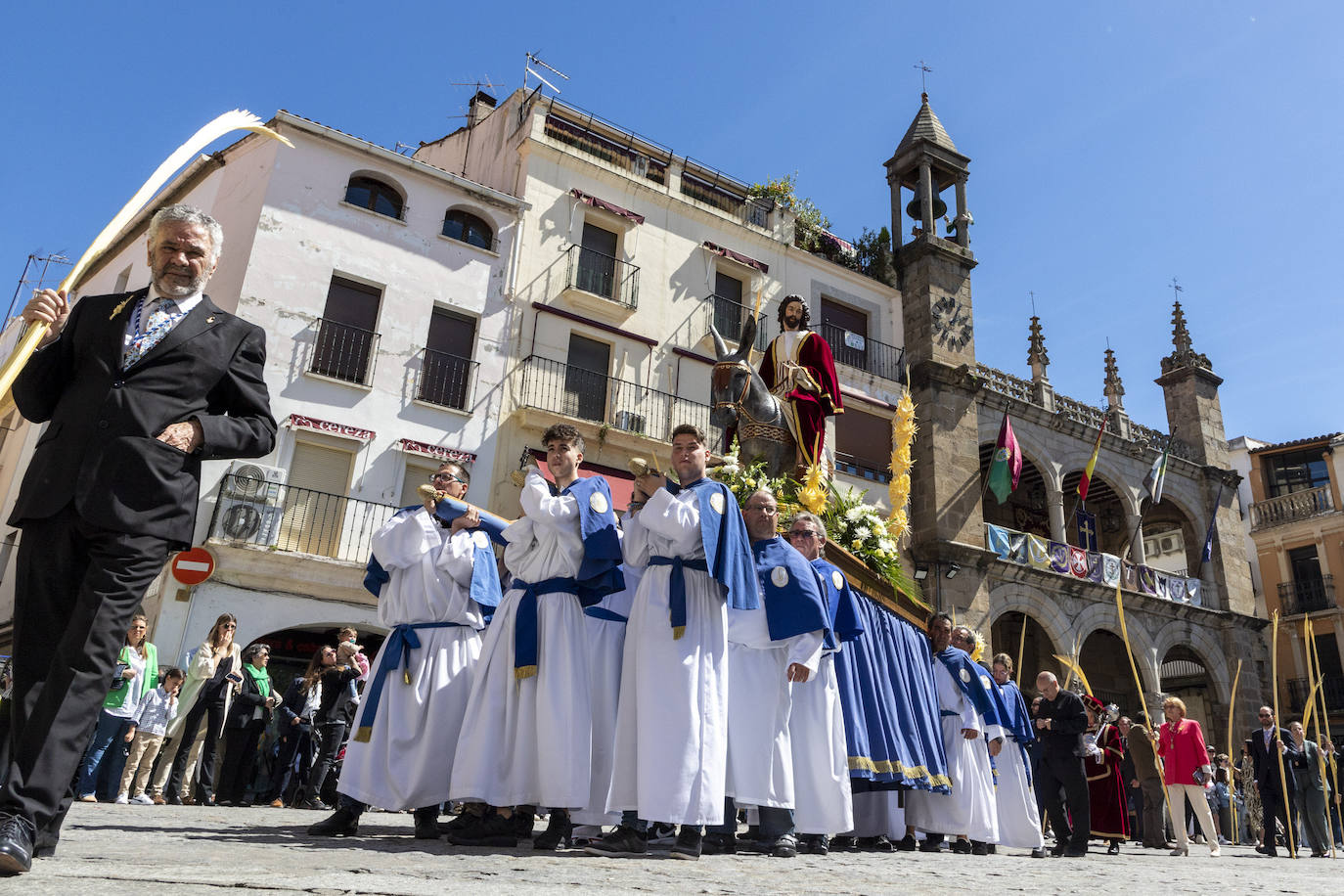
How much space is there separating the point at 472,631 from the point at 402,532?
70cm

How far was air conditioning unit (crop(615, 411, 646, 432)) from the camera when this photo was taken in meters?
19.8

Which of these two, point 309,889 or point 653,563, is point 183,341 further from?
point 653,563

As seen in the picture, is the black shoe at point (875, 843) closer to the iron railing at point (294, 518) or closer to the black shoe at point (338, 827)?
the black shoe at point (338, 827)

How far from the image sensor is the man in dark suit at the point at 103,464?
2.90 meters

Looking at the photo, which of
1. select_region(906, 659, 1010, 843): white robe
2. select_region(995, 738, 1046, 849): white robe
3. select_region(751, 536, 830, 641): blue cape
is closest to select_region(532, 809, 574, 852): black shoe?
select_region(751, 536, 830, 641): blue cape

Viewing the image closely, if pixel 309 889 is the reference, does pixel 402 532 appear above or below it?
above

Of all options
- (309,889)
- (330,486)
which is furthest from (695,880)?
(330,486)

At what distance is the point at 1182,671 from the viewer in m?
28.8

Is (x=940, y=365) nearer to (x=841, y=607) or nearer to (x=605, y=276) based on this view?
(x=605, y=276)

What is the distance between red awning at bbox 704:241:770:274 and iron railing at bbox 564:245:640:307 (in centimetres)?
213

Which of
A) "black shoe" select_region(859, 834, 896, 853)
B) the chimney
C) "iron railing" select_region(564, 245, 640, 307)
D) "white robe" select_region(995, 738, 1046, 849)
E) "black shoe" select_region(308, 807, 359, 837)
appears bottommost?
"black shoe" select_region(308, 807, 359, 837)

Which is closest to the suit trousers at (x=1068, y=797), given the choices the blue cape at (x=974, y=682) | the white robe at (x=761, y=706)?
the blue cape at (x=974, y=682)

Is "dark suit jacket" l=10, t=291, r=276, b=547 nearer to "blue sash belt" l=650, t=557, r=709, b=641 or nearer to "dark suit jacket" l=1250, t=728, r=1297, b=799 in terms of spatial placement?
"blue sash belt" l=650, t=557, r=709, b=641

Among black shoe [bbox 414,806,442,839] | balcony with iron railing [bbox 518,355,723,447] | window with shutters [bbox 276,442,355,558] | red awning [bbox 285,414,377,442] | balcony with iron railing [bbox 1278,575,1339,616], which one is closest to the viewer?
black shoe [bbox 414,806,442,839]
